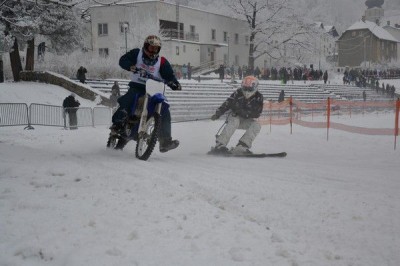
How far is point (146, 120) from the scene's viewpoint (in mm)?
6805

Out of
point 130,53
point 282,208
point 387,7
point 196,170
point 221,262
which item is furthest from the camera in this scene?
point 387,7

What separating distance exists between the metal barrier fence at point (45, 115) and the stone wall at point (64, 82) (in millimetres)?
5571

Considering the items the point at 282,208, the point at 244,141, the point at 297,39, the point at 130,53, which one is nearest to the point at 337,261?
the point at 282,208

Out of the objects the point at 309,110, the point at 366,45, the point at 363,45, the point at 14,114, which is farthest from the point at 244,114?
the point at 366,45

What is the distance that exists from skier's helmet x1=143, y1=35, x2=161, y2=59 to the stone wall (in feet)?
51.2

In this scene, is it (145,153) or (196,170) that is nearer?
(196,170)

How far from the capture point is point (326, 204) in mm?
4094

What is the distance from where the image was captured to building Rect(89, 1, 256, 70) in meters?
44.5

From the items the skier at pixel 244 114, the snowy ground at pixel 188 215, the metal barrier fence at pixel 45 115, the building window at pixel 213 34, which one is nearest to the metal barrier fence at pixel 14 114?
the metal barrier fence at pixel 45 115

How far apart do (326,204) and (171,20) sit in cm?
4692

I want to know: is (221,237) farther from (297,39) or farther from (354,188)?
(297,39)

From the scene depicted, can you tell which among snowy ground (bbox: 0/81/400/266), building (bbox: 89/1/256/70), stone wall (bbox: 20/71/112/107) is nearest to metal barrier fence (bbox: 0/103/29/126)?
stone wall (bbox: 20/71/112/107)

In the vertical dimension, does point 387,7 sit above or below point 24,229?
above

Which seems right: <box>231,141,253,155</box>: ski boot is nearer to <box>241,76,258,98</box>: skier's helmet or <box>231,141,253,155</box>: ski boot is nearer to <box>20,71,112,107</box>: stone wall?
<box>241,76,258,98</box>: skier's helmet
